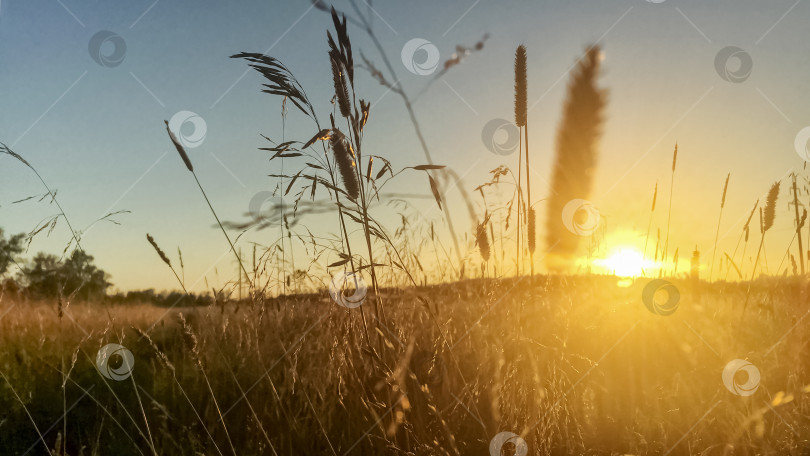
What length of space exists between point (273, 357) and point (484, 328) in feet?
3.91

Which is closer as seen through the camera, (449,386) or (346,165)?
(346,165)

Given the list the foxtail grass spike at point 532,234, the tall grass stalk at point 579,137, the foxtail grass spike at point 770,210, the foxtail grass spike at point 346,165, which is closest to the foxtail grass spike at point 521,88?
the foxtail grass spike at point 532,234

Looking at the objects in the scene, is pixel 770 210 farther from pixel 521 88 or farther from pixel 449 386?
pixel 449 386

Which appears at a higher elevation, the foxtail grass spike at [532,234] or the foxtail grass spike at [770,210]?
the foxtail grass spike at [770,210]

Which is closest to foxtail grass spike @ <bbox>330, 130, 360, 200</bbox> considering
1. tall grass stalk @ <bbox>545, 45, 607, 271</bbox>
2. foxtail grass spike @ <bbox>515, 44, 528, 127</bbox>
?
foxtail grass spike @ <bbox>515, 44, 528, 127</bbox>

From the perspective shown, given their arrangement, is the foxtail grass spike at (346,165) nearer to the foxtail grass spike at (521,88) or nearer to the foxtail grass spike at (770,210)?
the foxtail grass spike at (521,88)

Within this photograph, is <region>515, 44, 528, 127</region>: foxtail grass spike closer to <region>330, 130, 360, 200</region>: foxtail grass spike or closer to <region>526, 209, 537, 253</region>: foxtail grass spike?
<region>526, 209, 537, 253</region>: foxtail grass spike

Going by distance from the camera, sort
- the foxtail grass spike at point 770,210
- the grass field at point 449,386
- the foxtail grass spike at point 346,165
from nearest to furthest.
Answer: the foxtail grass spike at point 346,165
the grass field at point 449,386
the foxtail grass spike at point 770,210

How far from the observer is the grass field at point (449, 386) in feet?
5.67

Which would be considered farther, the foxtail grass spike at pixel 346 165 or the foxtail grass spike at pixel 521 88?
the foxtail grass spike at pixel 521 88

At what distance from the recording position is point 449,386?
1.89 m

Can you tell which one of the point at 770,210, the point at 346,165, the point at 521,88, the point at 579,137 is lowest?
the point at 346,165

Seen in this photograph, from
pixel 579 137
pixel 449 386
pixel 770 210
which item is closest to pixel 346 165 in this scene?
pixel 449 386

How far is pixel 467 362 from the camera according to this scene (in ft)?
7.58
